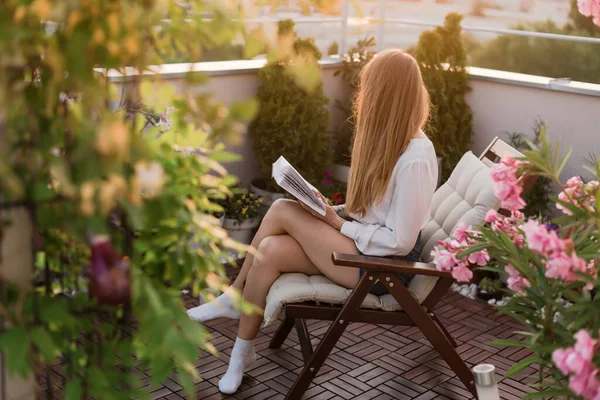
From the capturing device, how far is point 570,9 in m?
13.1

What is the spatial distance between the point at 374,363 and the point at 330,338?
623 millimetres

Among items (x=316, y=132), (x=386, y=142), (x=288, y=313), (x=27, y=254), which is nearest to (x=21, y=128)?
(x=27, y=254)

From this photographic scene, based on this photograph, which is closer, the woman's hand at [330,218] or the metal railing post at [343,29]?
the woman's hand at [330,218]

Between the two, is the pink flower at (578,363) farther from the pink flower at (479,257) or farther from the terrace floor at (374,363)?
the terrace floor at (374,363)

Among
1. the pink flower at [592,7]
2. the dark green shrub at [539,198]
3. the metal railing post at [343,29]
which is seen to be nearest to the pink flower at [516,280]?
the pink flower at [592,7]

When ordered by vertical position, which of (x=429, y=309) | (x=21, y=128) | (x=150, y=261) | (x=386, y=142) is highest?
(x=21, y=128)

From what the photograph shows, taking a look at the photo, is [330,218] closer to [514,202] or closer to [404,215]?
[404,215]

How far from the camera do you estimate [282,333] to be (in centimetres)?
361

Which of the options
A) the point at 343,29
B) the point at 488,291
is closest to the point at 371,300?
the point at 488,291

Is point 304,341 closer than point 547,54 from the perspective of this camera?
Yes

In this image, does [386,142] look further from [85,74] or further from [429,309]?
[85,74]

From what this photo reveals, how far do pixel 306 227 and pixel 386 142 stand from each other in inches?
18.7

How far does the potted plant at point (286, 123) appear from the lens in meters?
5.01

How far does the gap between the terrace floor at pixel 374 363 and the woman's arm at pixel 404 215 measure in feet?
1.90
